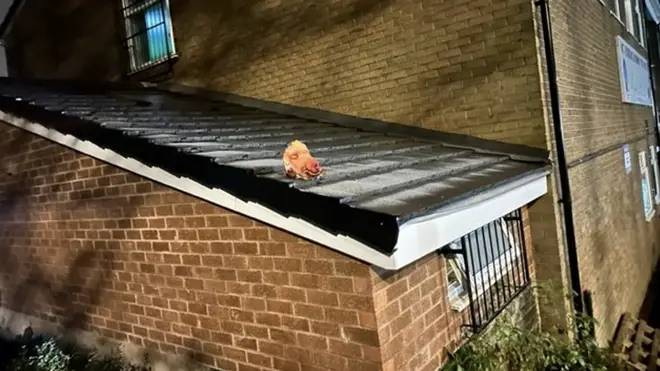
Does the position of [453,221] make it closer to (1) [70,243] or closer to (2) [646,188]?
(1) [70,243]

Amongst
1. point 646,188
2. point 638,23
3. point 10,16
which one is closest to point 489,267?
point 646,188

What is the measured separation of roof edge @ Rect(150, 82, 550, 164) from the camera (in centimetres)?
471

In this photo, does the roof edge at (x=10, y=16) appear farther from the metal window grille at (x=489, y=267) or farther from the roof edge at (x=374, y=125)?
the metal window grille at (x=489, y=267)

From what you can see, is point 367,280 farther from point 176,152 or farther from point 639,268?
point 639,268

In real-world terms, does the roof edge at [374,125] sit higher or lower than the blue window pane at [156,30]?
lower

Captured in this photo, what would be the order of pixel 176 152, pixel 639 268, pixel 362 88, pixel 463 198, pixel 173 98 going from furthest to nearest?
1. pixel 639 268
2. pixel 173 98
3. pixel 362 88
4. pixel 176 152
5. pixel 463 198

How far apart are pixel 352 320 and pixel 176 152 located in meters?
1.47

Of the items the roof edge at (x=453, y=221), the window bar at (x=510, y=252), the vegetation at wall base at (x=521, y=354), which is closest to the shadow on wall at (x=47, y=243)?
the roof edge at (x=453, y=221)

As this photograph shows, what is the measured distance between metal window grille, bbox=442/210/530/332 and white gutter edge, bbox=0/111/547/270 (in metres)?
0.33

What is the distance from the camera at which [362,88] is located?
5754mm

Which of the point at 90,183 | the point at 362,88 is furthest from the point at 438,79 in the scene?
the point at 90,183

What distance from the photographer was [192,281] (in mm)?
3592

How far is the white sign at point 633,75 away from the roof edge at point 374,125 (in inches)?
188

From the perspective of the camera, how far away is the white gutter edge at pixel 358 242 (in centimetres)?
246
